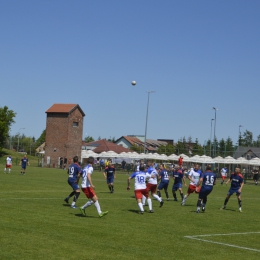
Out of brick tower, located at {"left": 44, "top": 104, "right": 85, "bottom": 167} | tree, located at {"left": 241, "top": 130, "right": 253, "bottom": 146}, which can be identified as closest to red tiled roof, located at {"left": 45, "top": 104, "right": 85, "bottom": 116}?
brick tower, located at {"left": 44, "top": 104, "right": 85, "bottom": 167}

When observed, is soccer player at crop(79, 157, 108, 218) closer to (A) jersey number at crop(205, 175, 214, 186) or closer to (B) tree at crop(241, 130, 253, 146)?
(A) jersey number at crop(205, 175, 214, 186)

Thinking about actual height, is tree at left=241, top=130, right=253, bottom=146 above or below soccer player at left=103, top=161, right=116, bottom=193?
above

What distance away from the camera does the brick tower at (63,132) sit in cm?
8931

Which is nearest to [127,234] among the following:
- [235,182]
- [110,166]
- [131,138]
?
[235,182]

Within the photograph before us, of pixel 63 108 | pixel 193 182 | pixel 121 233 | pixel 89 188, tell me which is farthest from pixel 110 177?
pixel 63 108

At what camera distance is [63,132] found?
9025 centimetres

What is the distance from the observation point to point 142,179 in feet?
69.7

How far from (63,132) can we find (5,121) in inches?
461

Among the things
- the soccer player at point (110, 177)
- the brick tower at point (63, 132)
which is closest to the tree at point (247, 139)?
the brick tower at point (63, 132)

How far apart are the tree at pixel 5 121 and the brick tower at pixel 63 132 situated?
7.66 m

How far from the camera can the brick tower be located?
3516 inches

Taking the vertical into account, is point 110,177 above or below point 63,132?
below

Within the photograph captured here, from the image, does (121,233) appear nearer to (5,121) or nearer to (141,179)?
(141,179)

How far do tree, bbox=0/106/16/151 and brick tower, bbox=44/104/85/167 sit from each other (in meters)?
7.66
